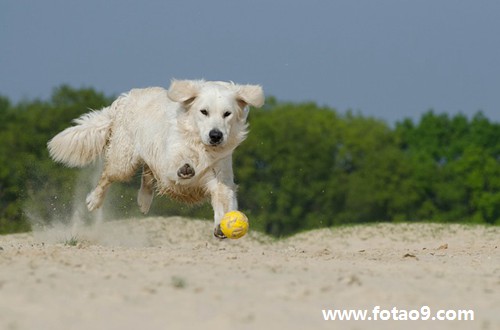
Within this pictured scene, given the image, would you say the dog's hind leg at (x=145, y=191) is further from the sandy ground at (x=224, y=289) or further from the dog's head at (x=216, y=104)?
the sandy ground at (x=224, y=289)

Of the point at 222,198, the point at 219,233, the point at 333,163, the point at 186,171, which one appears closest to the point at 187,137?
the point at 186,171

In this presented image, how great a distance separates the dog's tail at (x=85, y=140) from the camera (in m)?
15.8

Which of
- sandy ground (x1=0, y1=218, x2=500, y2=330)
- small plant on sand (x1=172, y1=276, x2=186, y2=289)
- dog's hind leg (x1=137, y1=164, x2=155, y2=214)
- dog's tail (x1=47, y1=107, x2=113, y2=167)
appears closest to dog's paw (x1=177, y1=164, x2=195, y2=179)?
sandy ground (x1=0, y1=218, x2=500, y2=330)

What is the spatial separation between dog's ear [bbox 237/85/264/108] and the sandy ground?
2210 mm

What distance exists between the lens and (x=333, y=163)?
222 feet

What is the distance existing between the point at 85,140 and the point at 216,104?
12.6 ft

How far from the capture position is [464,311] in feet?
24.7

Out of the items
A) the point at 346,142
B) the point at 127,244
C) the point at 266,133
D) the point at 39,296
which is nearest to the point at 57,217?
the point at 127,244

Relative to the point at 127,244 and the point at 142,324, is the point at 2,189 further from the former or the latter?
the point at 142,324

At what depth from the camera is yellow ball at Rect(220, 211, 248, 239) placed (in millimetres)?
12078

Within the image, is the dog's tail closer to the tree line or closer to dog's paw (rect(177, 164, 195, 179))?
dog's paw (rect(177, 164, 195, 179))

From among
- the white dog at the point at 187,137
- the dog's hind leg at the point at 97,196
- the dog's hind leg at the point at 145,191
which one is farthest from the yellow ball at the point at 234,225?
the dog's hind leg at the point at 97,196

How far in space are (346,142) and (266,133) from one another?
24.1ft

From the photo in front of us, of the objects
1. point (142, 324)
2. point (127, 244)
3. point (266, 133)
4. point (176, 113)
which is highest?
point (266, 133)
